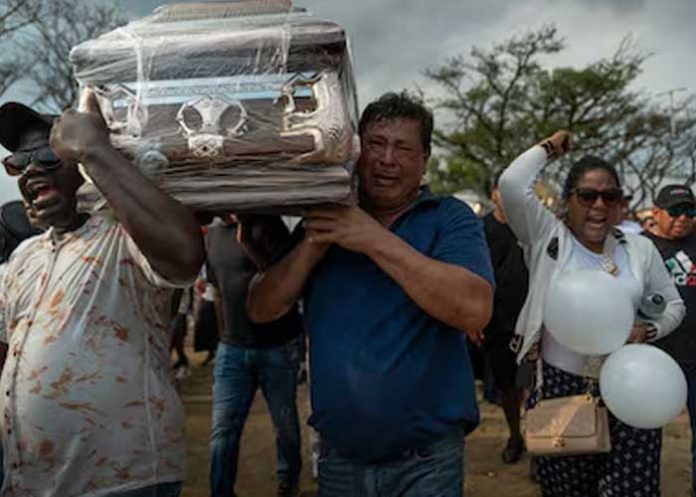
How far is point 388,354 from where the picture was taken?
2141 millimetres

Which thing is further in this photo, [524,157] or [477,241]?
[524,157]

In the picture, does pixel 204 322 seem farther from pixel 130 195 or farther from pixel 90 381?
pixel 130 195

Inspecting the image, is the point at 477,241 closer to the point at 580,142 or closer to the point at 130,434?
the point at 130,434

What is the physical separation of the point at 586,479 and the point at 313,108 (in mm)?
2115

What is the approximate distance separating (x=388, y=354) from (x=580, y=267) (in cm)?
141

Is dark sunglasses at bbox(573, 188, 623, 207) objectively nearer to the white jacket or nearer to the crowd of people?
the white jacket

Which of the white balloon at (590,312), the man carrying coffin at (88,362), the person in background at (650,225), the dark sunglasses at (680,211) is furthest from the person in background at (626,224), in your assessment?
the man carrying coffin at (88,362)

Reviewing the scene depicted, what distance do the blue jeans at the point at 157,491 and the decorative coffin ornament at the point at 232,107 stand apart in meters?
0.76

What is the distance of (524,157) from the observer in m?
3.38

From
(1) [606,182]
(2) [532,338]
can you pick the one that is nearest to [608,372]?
(2) [532,338]

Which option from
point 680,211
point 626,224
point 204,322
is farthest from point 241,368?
point 626,224

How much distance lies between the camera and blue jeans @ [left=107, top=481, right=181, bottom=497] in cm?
202

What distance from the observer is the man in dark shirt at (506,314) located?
16.2ft

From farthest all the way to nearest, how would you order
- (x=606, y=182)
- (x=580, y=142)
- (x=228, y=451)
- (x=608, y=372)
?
(x=580, y=142) → (x=228, y=451) → (x=606, y=182) → (x=608, y=372)
